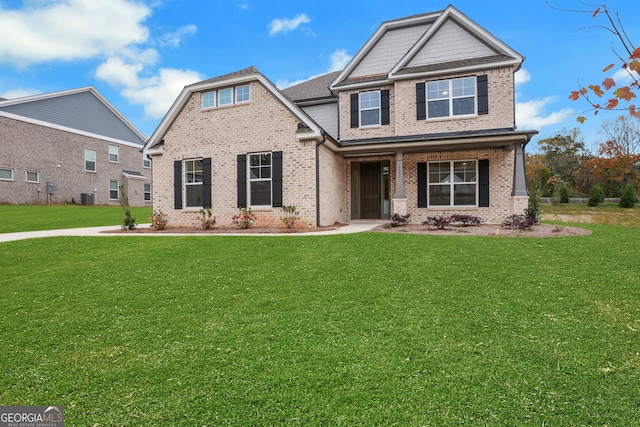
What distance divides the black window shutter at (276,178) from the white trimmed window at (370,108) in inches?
165

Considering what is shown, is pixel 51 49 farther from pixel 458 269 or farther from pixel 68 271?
pixel 458 269

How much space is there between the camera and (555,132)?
40656 mm

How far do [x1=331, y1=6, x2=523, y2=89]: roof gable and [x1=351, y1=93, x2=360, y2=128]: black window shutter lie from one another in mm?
605

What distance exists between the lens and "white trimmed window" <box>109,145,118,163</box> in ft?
93.5

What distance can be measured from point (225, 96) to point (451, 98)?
8589 mm

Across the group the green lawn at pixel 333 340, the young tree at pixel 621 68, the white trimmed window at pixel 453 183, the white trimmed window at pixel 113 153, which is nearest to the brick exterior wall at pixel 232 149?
the white trimmed window at pixel 453 183

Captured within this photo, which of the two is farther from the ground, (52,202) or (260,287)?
(52,202)

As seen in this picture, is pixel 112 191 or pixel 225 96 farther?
pixel 112 191

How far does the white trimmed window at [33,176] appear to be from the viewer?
22.7 metres

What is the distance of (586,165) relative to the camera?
34062mm


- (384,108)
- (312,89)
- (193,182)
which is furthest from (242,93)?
(384,108)

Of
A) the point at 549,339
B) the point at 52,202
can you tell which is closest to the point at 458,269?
the point at 549,339

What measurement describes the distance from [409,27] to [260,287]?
13.9m

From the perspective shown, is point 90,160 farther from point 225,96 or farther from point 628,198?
point 628,198
